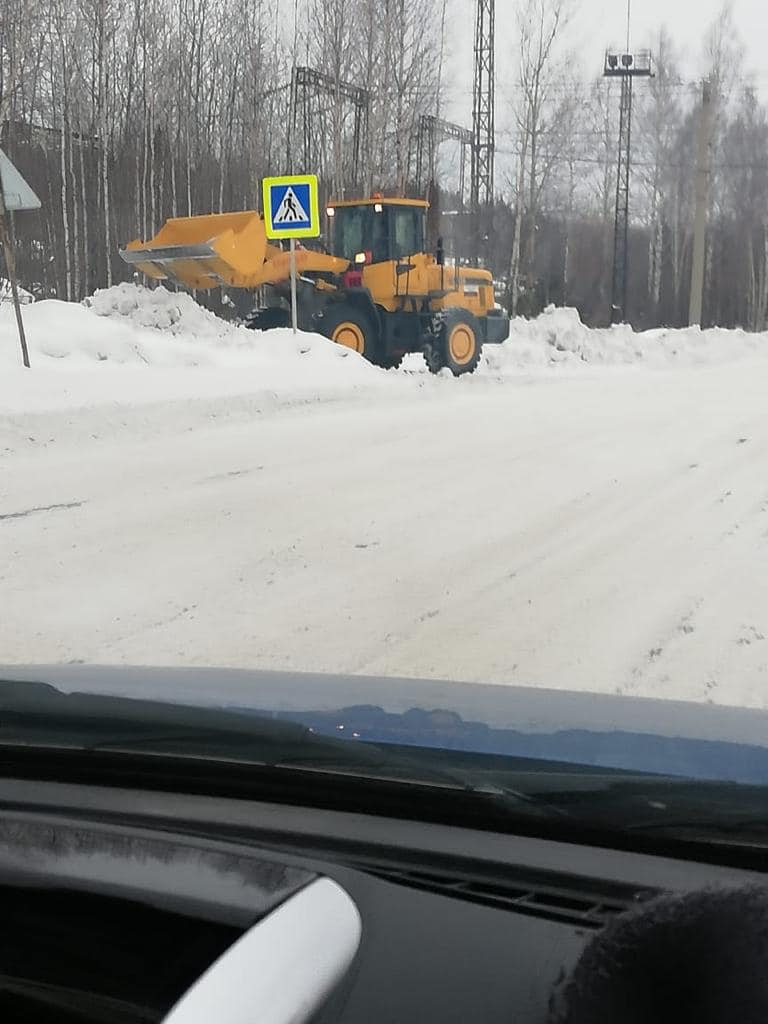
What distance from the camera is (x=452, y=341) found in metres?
18.4

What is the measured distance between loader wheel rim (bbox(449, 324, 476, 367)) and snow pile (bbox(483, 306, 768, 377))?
6036 millimetres

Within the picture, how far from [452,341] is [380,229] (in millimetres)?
2258

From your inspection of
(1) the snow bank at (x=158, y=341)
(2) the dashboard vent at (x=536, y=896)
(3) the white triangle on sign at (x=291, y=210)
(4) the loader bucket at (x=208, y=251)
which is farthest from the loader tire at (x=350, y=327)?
(2) the dashboard vent at (x=536, y=896)

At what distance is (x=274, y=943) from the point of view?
1240mm

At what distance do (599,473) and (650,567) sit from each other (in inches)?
113

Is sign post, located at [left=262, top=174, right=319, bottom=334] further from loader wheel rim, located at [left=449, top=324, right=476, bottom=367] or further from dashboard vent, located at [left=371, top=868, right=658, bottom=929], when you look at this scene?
dashboard vent, located at [left=371, top=868, right=658, bottom=929]

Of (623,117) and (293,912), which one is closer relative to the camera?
(293,912)

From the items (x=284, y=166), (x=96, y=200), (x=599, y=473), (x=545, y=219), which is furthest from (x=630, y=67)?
(x=599, y=473)

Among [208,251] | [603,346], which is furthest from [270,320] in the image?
[603,346]

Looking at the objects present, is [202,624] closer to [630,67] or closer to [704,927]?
[704,927]

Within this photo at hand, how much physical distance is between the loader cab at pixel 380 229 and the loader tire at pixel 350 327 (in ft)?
3.02

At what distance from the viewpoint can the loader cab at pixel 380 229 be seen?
18188 millimetres

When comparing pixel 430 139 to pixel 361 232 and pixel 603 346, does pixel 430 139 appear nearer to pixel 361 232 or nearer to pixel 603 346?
pixel 603 346

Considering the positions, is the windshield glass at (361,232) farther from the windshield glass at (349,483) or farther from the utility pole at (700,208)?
the utility pole at (700,208)
